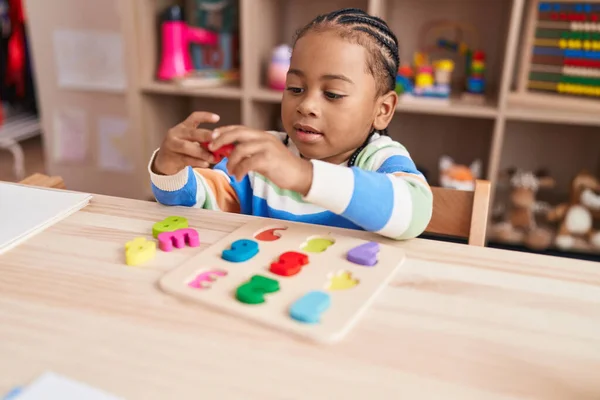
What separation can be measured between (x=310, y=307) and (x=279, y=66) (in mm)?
1504

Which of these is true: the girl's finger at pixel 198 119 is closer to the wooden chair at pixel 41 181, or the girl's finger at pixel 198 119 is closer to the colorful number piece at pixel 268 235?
the colorful number piece at pixel 268 235

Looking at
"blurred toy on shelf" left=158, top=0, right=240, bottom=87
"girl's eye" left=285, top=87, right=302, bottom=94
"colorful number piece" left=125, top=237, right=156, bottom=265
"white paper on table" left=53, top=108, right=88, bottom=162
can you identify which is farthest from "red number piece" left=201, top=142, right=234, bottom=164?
"white paper on table" left=53, top=108, right=88, bottom=162

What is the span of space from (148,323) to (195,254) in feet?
0.45

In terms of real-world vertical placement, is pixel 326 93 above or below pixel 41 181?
above

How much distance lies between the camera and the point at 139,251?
56cm

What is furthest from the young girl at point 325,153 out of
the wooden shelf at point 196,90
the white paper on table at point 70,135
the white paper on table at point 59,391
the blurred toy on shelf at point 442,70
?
the white paper on table at point 70,135

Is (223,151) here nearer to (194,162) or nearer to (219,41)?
(194,162)

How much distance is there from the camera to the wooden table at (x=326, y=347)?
15.3 inches

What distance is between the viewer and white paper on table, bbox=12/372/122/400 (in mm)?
369

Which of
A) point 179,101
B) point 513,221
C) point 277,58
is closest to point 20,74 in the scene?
point 179,101

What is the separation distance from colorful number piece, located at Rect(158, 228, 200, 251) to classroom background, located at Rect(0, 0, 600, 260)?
127cm

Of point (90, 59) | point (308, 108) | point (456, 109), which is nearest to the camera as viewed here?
point (308, 108)

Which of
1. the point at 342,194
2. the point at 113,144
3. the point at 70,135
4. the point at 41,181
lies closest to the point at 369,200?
the point at 342,194

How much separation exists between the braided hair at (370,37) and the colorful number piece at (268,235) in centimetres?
30
